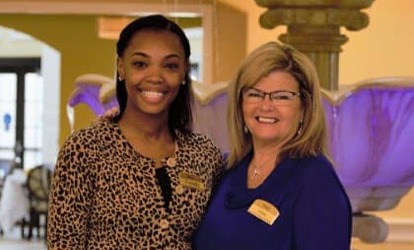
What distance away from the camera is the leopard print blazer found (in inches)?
65.6

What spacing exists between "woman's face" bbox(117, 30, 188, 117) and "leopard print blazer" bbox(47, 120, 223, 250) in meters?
0.08

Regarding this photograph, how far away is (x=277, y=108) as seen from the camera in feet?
5.57

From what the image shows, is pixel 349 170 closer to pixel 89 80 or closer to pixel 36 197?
pixel 89 80

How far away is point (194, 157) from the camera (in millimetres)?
1805

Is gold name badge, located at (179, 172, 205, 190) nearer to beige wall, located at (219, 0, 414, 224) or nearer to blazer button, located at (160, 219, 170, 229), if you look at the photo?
blazer button, located at (160, 219, 170, 229)

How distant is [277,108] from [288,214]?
0.19 m

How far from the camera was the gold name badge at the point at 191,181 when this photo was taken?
68.7 inches

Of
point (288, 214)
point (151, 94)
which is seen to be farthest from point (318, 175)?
point (151, 94)

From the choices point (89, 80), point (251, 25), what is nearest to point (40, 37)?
point (251, 25)

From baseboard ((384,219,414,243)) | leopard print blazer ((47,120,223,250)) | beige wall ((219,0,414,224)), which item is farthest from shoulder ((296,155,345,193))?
beige wall ((219,0,414,224))

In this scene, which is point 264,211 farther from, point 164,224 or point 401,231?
point 401,231


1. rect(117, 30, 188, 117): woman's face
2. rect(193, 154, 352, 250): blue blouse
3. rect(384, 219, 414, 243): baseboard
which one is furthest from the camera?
rect(384, 219, 414, 243): baseboard

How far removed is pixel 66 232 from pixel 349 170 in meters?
1.07

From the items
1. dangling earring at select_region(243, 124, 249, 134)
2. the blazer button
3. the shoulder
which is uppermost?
dangling earring at select_region(243, 124, 249, 134)
